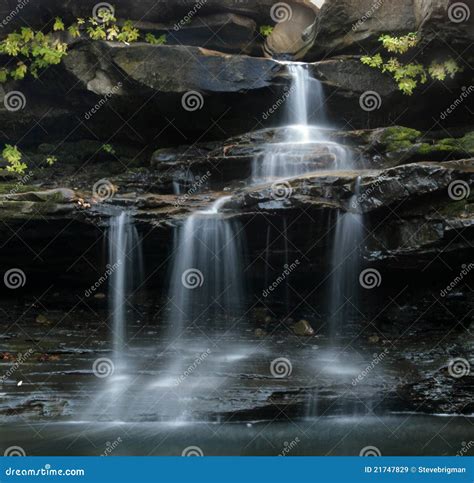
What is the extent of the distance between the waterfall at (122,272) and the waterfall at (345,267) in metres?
3.80

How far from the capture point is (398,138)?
10.4m

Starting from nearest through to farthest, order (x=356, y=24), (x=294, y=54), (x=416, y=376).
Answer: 1. (x=416, y=376)
2. (x=356, y=24)
3. (x=294, y=54)

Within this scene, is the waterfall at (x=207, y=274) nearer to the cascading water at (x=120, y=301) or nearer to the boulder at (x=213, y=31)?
the cascading water at (x=120, y=301)

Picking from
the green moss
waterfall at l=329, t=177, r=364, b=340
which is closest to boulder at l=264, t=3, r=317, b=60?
the green moss

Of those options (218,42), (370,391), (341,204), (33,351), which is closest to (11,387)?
(33,351)

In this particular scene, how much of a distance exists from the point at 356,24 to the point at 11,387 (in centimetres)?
1119

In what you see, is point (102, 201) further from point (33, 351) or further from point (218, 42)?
point (218, 42)

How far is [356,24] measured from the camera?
12.4m

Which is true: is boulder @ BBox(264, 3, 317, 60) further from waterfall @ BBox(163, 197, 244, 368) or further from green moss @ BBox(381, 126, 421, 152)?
waterfall @ BBox(163, 197, 244, 368)

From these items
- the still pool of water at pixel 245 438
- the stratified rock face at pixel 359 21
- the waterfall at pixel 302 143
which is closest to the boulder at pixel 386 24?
the stratified rock face at pixel 359 21

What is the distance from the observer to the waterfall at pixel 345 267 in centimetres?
896

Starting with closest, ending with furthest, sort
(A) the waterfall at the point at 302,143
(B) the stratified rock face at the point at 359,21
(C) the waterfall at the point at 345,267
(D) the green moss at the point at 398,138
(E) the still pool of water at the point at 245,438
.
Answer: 1. (E) the still pool of water at the point at 245,438
2. (C) the waterfall at the point at 345,267
3. (D) the green moss at the point at 398,138
4. (A) the waterfall at the point at 302,143
5. (B) the stratified rock face at the point at 359,21

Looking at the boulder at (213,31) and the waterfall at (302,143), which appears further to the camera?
the boulder at (213,31)

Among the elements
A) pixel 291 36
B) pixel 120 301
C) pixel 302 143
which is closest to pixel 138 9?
pixel 291 36
